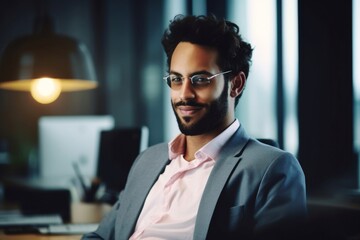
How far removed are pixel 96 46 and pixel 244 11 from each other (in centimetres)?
275

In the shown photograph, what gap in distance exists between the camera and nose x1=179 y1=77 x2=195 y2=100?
1.88m

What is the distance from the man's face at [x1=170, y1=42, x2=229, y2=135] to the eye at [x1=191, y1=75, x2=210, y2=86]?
1 centimetres

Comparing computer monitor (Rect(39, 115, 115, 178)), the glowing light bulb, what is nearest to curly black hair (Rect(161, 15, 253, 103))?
the glowing light bulb

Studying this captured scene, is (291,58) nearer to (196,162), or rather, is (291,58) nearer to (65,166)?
(65,166)

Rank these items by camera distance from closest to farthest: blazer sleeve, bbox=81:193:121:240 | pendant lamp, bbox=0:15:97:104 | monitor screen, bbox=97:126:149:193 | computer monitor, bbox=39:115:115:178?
blazer sleeve, bbox=81:193:121:240
pendant lamp, bbox=0:15:97:104
monitor screen, bbox=97:126:149:193
computer monitor, bbox=39:115:115:178

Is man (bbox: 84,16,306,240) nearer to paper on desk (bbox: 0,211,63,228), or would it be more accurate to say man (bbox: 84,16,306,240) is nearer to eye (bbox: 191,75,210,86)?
eye (bbox: 191,75,210,86)

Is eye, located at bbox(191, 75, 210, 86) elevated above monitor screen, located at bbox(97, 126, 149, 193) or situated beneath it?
elevated above

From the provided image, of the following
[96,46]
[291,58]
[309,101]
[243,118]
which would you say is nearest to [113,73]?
[96,46]

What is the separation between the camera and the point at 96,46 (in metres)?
6.81

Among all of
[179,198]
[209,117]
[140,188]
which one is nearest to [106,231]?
[140,188]

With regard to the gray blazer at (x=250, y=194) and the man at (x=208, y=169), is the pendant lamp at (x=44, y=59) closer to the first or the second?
the man at (x=208, y=169)

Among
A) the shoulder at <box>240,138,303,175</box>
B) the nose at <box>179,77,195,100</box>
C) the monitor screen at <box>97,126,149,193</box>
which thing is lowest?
the monitor screen at <box>97,126,149,193</box>

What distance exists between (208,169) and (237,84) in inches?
13.8

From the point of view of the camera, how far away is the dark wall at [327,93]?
324cm
